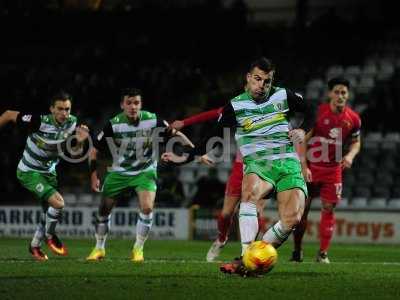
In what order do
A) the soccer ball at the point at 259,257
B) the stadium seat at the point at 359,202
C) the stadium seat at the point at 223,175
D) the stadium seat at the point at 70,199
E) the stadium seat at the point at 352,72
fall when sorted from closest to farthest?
the soccer ball at the point at 259,257, the stadium seat at the point at 359,202, the stadium seat at the point at 70,199, the stadium seat at the point at 223,175, the stadium seat at the point at 352,72

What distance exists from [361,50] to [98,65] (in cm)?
775

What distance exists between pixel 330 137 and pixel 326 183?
0.67 meters

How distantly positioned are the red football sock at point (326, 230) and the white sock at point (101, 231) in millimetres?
3020

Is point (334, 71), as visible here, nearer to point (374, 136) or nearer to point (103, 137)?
point (374, 136)

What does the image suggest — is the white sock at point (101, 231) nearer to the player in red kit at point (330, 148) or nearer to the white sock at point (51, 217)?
the white sock at point (51, 217)

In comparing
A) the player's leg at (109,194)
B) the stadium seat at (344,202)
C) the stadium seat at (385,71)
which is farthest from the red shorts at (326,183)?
the stadium seat at (385,71)

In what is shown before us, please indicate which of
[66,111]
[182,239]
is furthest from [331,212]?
[182,239]

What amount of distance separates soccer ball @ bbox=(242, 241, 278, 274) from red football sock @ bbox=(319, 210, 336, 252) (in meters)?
4.09

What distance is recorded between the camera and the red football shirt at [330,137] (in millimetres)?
13914

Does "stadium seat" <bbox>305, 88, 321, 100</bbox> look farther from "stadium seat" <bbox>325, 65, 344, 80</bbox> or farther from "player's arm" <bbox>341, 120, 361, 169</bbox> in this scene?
"player's arm" <bbox>341, 120, 361, 169</bbox>

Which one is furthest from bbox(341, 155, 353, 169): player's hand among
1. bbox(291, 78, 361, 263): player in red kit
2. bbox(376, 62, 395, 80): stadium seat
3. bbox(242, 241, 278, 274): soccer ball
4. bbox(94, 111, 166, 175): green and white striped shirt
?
bbox(376, 62, 395, 80): stadium seat

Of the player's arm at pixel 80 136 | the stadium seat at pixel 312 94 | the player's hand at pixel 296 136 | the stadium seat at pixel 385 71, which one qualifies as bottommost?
the player's hand at pixel 296 136

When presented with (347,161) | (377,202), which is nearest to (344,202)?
(377,202)

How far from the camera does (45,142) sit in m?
13.9
